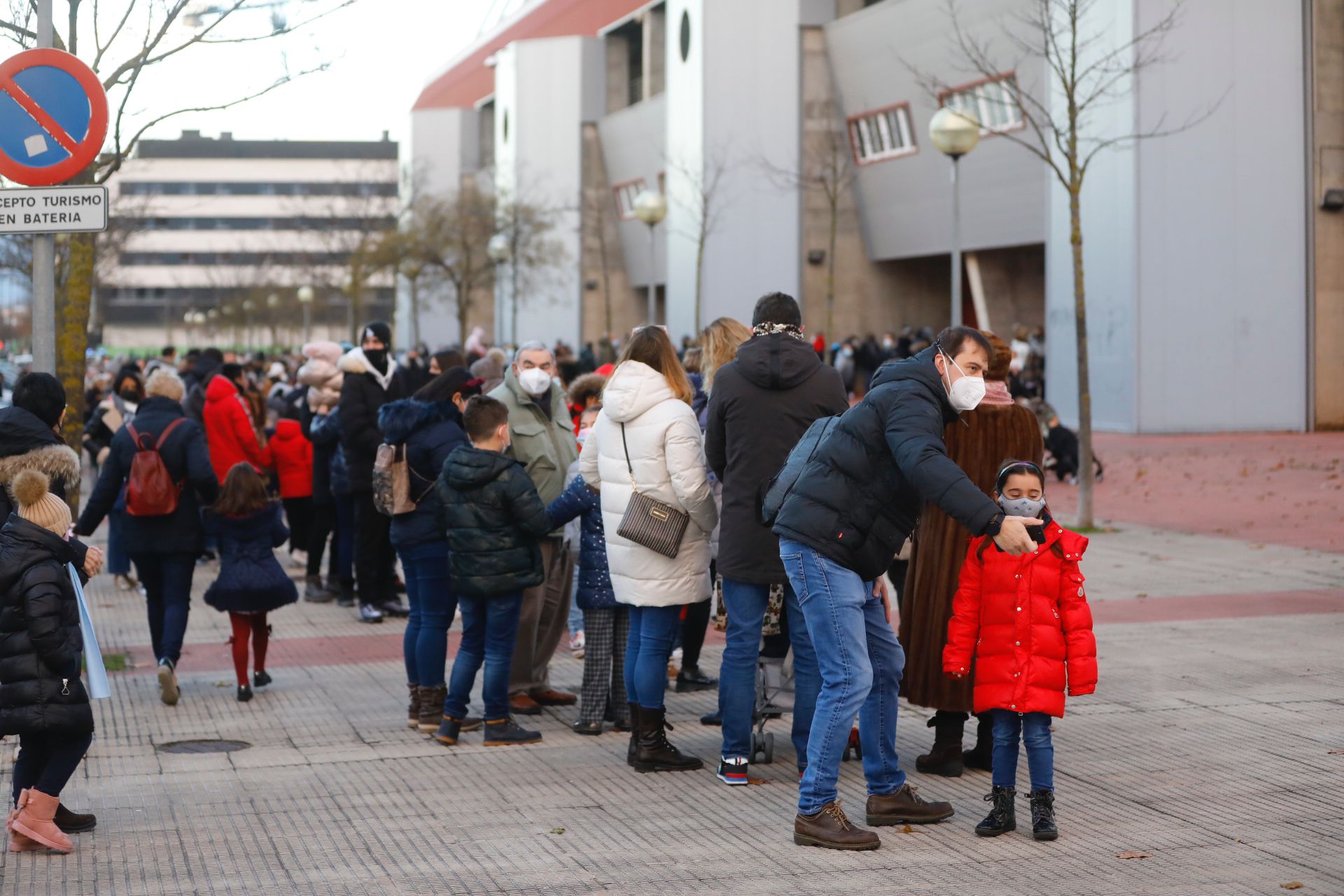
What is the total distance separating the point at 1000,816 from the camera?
588cm

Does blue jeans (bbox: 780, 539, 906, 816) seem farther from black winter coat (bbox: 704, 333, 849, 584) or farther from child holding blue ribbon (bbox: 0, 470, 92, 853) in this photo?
child holding blue ribbon (bbox: 0, 470, 92, 853)

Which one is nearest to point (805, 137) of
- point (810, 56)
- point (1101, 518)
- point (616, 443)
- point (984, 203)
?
point (810, 56)

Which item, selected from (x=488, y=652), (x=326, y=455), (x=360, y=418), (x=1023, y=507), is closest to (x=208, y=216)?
(x=326, y=455)

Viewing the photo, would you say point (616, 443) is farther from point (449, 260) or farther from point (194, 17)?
point (449, 260)

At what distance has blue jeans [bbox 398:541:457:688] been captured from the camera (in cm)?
793

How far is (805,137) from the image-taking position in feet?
145

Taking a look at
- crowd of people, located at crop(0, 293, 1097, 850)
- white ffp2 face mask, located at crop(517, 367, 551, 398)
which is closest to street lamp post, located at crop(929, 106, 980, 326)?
crowd of people, located at crop(0, 293, 1097, 850)

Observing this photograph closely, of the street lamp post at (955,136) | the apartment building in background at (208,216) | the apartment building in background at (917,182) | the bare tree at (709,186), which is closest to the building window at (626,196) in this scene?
the apartment building in background at (917,182)

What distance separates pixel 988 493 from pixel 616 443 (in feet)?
5.25

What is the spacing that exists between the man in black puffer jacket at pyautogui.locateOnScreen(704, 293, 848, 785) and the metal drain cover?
2.39m

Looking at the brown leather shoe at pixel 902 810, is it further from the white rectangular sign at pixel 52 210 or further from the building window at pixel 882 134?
the building window at pixel 882 134

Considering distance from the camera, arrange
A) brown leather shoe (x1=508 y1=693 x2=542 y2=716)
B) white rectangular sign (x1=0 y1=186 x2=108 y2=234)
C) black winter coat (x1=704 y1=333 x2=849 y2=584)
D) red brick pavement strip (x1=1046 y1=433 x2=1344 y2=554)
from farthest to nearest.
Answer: red brick pavement strip (x1=1046 y1=433 x2=1344 y2=554), brown leather shoe (x1=508 y1=693 x2=542 y2=716), white rectangular sign (x1=0 y1=186 x2=108 y2=234), black winter coat (x1=704 y1=333 x2=849 y2=584)

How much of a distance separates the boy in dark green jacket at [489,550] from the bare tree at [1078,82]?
9962mm

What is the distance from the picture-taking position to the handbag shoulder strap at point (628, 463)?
6942 mm
